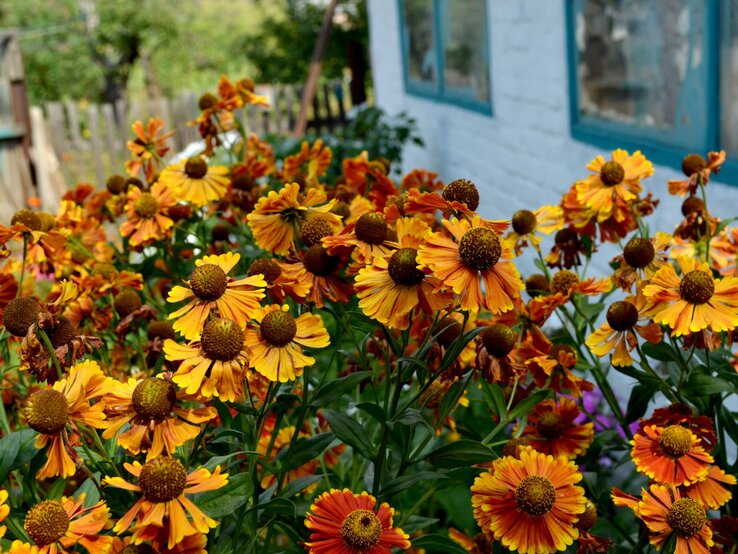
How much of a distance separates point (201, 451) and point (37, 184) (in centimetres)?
658

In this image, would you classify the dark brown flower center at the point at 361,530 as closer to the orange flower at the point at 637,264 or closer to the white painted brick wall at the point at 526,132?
the orange flower at the point at 637,264

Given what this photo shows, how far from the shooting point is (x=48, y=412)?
91cm

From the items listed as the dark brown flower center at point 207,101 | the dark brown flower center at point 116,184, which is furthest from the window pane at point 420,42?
the dark brown flower center at point 116,184

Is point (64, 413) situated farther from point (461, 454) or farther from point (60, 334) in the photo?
point (461, 454)

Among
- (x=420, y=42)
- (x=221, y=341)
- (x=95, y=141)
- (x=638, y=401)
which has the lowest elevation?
(x=95, y=141)

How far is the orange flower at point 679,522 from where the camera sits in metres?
0.99

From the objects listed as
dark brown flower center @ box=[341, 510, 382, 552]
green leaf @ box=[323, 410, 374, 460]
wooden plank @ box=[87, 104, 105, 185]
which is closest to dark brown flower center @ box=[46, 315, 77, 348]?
green leaf @ box=[323, 410, 374, 460]

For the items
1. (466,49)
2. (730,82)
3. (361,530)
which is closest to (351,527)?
(361,530)

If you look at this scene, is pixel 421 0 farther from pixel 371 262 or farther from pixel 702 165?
pixel 371 262

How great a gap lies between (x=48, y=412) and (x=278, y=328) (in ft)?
0.79

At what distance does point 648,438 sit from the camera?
3.68 feet

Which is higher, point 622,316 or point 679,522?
point 622,316

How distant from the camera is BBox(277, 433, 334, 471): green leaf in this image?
3.88ft

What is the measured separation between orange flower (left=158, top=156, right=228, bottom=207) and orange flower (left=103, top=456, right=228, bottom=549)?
32.8 inches
